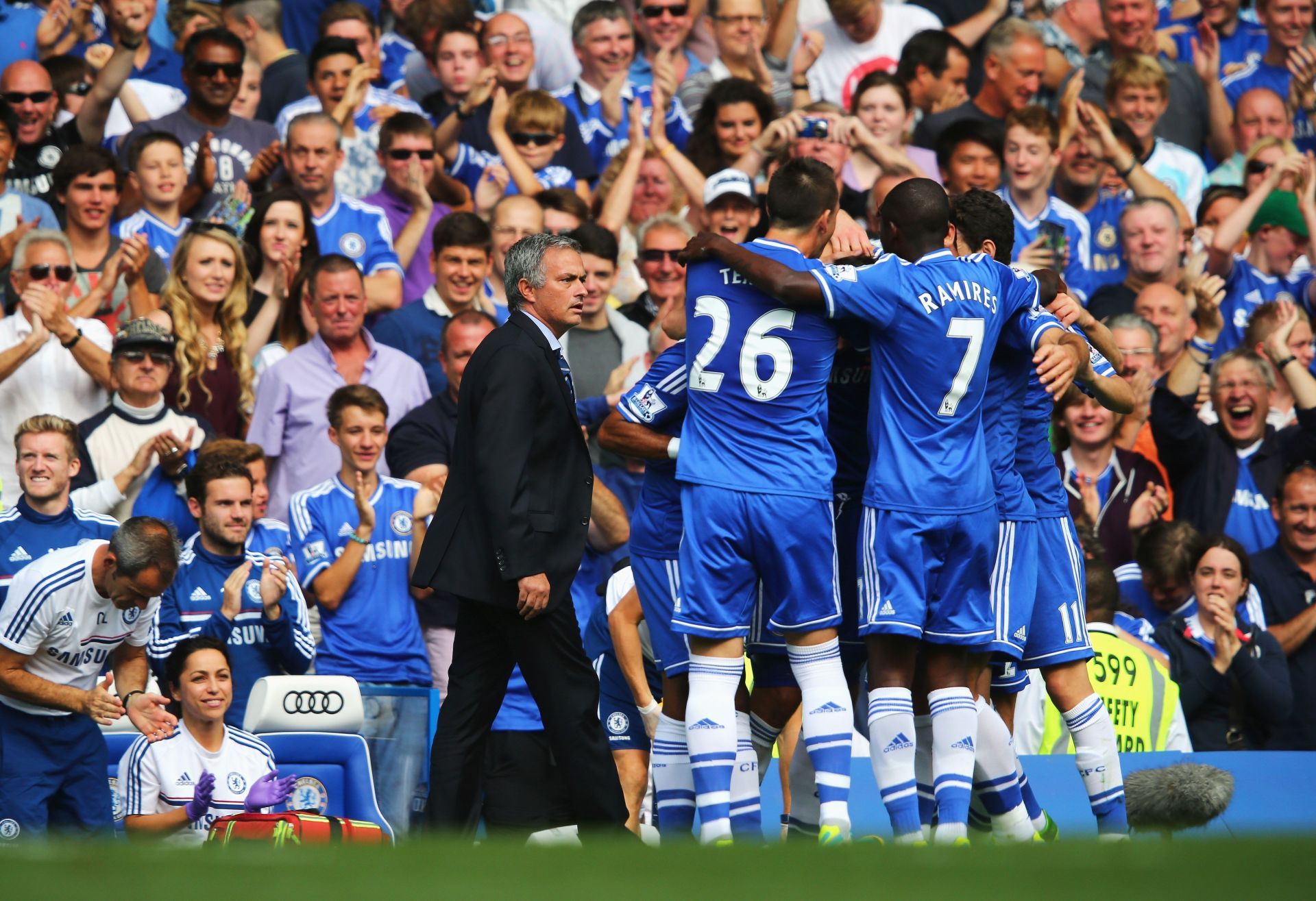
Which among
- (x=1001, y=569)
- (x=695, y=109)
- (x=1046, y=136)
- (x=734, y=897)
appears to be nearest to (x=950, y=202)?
(x=1001, y=569)

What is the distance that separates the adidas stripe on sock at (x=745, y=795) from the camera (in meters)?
6.98

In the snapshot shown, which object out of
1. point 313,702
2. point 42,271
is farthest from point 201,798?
point 42,271

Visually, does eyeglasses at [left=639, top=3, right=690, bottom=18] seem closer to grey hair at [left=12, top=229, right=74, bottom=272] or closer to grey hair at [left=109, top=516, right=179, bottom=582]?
grey hair at [left=12, top=229, right=74, bottom=272]

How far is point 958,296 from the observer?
675cm

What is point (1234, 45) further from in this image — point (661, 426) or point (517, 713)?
point (661, 426)

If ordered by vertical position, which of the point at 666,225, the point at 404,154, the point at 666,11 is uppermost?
the point at 666,11

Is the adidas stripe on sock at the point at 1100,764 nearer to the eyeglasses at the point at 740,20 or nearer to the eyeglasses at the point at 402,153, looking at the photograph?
the eyeglasses at the point at 402,153

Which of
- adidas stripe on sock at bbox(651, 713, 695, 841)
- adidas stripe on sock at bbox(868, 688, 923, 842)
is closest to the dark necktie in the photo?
adidas stripe on sock at bbox(651, 713, 695, 841)

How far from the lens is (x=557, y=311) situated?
7.48 meters

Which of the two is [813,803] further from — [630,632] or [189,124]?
[189,124]

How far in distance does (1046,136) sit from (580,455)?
20.5 ft

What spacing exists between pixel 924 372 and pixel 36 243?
19.8ft

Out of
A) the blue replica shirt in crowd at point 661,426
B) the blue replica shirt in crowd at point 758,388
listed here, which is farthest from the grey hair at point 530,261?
the blue replica shirt in crowd at point 758,388

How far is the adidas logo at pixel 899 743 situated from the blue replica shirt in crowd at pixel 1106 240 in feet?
22.9
